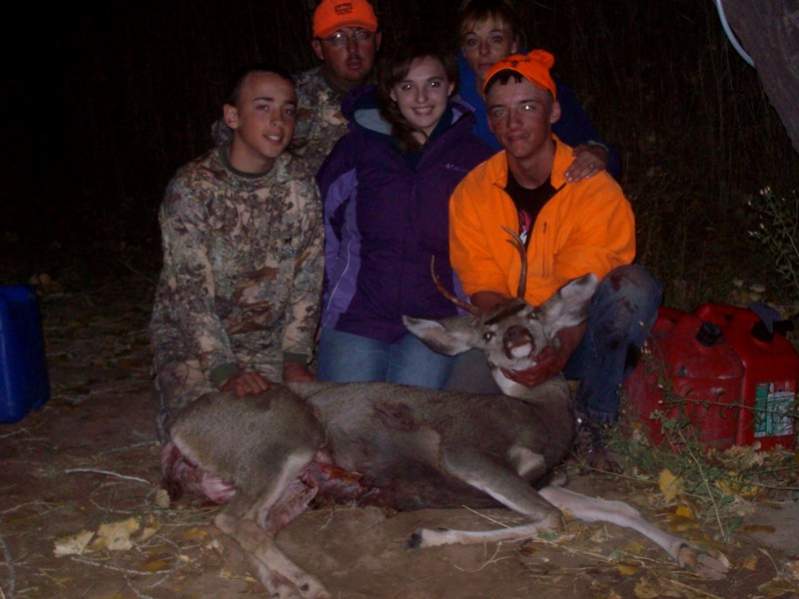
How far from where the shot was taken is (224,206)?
16.7 feet

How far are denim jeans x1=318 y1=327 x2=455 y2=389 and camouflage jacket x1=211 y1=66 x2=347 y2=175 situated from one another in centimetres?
113

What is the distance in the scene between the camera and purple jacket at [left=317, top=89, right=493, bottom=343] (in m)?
5.32

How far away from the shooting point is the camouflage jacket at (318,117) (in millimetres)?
6003

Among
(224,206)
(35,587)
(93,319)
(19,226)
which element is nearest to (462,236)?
(224,206)

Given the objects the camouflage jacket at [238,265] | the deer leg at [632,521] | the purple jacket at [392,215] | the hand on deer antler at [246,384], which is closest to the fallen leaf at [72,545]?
the hand on deer antler at [246,384]

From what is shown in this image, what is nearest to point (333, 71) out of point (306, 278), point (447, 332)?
point (306, 278)

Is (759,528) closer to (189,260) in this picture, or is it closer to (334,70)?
(189,260)

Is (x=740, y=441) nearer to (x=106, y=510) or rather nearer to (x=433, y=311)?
(x=433, y=311)

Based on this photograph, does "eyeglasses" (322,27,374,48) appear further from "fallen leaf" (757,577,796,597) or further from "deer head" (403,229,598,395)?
"fallen leaf" (757,577,796,597)

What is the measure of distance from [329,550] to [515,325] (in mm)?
1257

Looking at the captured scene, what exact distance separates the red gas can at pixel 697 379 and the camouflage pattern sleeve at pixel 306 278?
63.5 inches

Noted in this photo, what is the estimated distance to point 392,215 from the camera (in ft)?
17.6

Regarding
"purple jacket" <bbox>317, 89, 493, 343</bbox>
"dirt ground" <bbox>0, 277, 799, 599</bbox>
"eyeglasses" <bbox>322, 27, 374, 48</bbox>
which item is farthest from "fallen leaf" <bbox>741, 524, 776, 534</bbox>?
"eyeglasses" <bbox>322, 27, 374, 48</bbox>

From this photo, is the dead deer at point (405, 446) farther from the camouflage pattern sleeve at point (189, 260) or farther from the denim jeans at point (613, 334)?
the camouflage pattern sleeve at point (189, 260)
